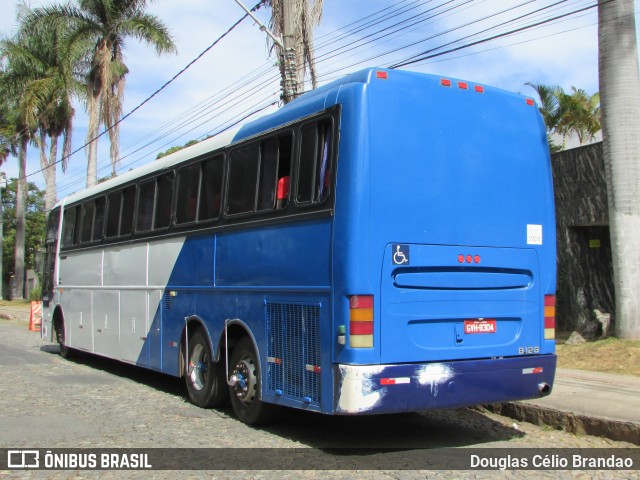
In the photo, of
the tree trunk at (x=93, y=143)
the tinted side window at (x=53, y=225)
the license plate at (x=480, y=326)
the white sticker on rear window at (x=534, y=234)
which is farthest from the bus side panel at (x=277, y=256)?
the tree trunk at (x=93, y=143)

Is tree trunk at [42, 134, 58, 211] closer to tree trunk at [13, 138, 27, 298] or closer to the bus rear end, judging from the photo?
tree trunk at [13, 138, 27, 298]

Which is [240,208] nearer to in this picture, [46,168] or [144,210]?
[144,210]

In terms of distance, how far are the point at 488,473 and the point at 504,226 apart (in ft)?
8.10

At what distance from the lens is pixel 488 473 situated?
5.87m

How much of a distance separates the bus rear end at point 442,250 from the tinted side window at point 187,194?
333 centimetres

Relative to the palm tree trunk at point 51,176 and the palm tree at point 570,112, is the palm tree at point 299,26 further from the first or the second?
the palm tree trunk at point 51,176

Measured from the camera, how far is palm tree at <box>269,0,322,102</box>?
48.2 ft

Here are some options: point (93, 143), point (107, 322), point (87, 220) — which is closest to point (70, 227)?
point (87, 220)

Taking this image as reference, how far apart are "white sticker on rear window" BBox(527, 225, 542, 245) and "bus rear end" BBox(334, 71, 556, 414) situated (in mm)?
15

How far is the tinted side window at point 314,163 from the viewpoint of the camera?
6461mm

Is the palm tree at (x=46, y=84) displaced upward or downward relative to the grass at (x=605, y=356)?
upward

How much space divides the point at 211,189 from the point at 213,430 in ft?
9.85

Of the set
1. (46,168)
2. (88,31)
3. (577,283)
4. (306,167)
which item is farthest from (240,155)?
(46,168)

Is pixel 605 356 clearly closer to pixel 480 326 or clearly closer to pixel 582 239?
pixel 582 239
